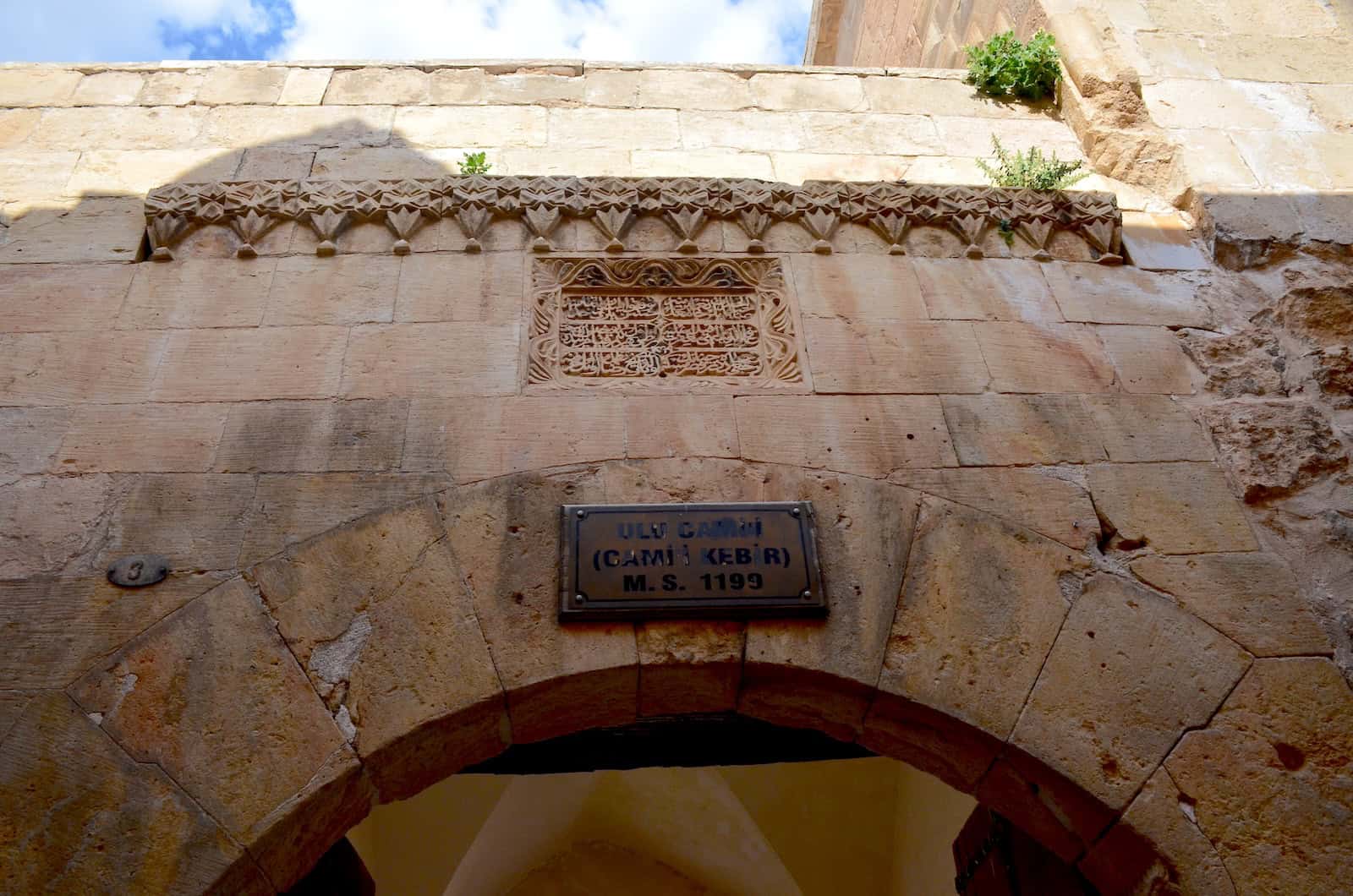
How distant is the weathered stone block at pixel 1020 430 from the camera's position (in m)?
2.74

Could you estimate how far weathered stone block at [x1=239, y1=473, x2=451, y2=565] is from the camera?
7.95ft

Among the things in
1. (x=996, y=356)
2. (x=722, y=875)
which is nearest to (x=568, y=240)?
(x=996, y=356)

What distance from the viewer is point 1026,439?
2.78 meters

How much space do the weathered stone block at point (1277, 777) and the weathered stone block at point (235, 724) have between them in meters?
1.91

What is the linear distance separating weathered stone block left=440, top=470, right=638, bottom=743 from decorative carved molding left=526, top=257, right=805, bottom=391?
44 centimetres

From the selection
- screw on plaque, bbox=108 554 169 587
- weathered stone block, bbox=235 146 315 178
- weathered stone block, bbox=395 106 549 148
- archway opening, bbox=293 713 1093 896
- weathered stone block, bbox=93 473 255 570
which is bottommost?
archway opening, bbox=293 713 1093 896

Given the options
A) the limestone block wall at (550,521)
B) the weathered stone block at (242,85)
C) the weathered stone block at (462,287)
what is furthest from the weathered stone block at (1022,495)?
the weathered stone block at (242,85)

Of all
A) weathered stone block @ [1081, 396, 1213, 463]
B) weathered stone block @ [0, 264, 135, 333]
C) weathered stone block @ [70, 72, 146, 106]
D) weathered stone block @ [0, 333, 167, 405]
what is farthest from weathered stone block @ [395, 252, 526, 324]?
weathered stone block @ [1081, 396, 1213, 463]

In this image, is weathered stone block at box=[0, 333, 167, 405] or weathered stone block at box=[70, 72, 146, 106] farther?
weathered stone block at box=[70, 72, 146, 106]

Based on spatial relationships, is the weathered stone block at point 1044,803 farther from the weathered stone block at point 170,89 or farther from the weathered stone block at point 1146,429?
the weathered stone block at point 170,89

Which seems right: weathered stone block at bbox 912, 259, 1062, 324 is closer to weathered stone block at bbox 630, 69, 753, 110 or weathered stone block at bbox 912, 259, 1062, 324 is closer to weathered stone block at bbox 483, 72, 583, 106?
weathered stone block at bbox 630, 69, 753, 110

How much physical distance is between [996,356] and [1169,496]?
642 millimetres

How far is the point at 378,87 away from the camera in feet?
12.9

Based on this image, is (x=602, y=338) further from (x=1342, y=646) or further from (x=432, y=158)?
(x=1342, y=646)
